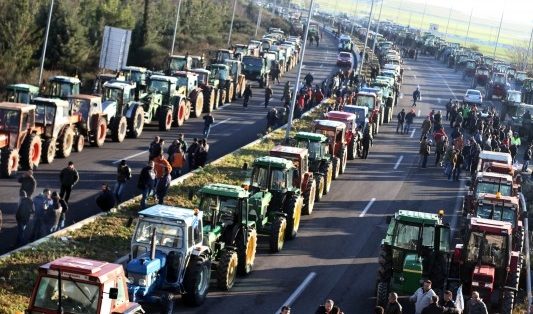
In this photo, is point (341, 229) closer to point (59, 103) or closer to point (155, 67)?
point (59, 103)

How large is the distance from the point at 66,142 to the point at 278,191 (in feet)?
32.5

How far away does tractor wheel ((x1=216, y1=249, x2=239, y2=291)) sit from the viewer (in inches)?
845

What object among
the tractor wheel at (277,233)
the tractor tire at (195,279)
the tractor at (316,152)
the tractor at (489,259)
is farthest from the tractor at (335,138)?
the tractor tire at (195,279)

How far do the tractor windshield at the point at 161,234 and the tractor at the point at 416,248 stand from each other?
15.5 feet

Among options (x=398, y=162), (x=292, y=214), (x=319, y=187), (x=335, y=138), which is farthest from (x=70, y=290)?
(x=398, y=162)

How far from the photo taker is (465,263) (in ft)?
73.4

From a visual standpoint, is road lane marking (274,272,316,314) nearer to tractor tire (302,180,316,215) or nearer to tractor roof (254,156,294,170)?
tractor roof (254,156,294,170)

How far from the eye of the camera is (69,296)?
50.2 feet

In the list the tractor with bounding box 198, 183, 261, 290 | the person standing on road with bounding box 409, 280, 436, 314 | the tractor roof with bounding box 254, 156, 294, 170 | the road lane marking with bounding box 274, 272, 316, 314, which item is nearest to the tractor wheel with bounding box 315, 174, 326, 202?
the tractor roof with bounding box 254, 156, 294, 170

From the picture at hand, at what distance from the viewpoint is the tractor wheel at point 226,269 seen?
21.5 metres

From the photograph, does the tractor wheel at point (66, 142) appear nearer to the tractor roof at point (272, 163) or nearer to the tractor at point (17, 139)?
the tractor at point (17, 139)

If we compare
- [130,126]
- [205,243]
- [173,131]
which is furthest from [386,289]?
[173,131]

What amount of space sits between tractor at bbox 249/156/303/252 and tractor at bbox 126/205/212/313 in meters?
5.77

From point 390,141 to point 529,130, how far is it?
1075 centimetres
